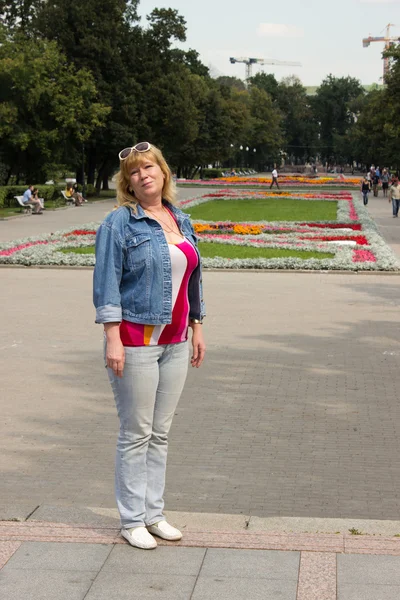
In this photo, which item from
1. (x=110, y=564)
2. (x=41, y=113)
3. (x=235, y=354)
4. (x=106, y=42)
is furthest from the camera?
(x=106, y=42)

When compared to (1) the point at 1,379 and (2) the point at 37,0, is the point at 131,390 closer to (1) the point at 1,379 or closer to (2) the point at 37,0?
(1) the point at 1,379

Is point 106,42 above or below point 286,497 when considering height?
above

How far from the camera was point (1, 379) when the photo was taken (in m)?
9.42

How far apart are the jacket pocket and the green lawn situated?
30.3m

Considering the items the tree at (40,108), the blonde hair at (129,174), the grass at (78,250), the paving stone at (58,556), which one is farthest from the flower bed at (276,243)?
the tree at (40,108)

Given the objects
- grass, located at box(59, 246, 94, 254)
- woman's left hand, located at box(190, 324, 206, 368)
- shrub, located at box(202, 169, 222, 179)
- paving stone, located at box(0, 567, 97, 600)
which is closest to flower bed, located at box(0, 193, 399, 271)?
grass, located at box(59, 246, 94, 254)

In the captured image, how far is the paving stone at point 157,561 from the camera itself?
438cm

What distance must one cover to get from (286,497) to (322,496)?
22 cm

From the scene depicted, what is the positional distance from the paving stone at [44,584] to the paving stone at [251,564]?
537 mm

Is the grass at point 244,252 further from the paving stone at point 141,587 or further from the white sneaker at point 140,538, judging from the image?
the paving stone at point 141,587

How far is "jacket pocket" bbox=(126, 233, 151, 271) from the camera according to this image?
4.69 meters

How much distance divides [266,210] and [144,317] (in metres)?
37.6

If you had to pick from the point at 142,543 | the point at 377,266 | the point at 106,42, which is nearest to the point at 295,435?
the point at 142,543

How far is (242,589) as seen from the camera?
4.15 meters
